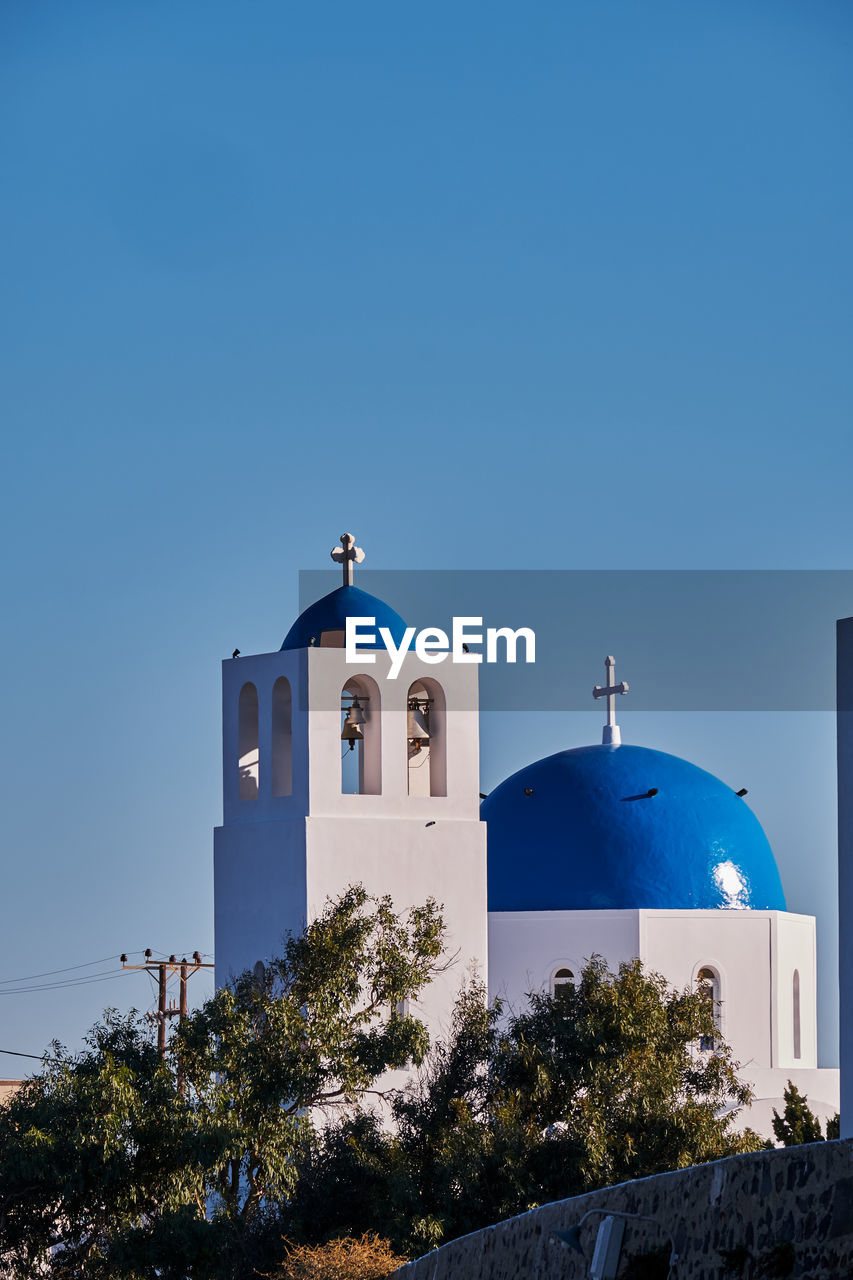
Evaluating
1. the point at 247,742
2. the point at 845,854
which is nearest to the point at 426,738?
the point at 247,742

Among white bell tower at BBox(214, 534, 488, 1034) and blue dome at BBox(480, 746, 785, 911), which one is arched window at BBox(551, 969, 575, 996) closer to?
blue dome at BBox(480, 746, 785, 911)

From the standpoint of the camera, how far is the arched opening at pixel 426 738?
864 inches

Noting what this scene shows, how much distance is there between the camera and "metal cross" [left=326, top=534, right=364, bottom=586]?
73.6 feet

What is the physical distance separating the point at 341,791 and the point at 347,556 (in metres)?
2.79

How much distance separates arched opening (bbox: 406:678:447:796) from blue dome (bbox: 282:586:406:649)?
73 centimetres

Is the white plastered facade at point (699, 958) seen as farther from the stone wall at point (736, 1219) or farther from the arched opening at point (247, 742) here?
the stone wall at point (736, 1219)

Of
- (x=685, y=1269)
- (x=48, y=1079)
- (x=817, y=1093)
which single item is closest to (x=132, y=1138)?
(x=48, y=1079)

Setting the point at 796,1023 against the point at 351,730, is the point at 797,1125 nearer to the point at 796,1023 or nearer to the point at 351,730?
the point at 796,1023

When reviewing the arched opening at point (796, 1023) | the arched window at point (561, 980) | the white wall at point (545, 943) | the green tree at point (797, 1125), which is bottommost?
the green tree at point (797, 1125)

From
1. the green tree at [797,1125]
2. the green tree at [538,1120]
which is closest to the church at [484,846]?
the green tree at [797,1125]

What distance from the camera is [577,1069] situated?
16.6 meters

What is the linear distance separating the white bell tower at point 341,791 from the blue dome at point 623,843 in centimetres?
258

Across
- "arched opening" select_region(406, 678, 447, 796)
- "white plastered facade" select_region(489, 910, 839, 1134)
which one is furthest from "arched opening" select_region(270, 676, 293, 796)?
"white plastered facade" select_region(489, 910, 839, 1134)

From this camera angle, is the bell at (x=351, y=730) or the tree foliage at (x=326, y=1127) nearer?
the tree foliage at (x=326, y=1127)
